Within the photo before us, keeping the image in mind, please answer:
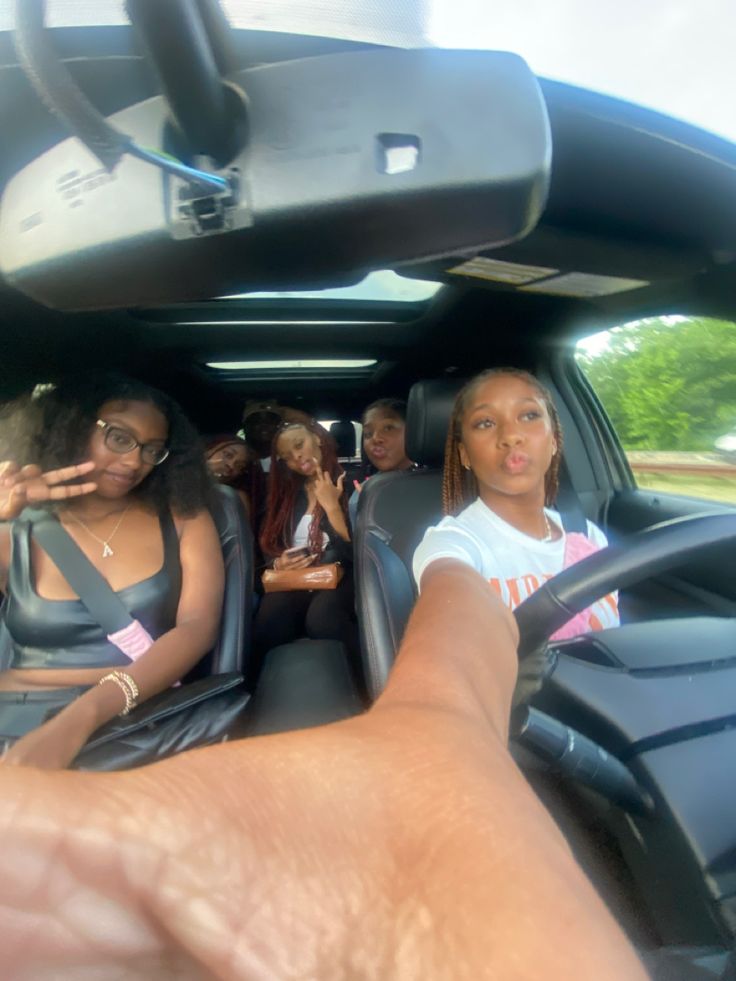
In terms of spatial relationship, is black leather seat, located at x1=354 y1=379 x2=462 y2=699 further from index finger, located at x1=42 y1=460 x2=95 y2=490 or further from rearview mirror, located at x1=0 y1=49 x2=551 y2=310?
rearview mirror, located at x1=0 y1=49 x2=551 y2=310

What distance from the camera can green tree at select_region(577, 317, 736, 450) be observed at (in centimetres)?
143

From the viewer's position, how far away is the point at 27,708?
146 centimetres

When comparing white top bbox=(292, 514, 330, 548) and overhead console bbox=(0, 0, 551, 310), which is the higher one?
overhead console bbox=(0, 0, 551, 310)

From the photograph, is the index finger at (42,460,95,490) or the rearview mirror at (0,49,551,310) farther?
the index finger at (42,460,95,490)

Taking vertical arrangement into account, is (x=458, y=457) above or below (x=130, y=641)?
above

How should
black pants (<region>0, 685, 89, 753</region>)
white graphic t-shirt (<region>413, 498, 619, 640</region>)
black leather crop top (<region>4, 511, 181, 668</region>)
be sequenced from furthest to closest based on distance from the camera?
black leather crop top (<region>4, 511, 181, 668</region>)
white graphic t-shirt (<region>413, 498, 619, 640</region>)
black pants (<region>0, 685, 89, 753</region>)

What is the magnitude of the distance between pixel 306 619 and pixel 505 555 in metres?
1.48

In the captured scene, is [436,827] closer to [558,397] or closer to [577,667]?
[577,667]

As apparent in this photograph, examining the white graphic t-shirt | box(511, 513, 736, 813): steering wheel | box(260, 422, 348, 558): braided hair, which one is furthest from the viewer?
box(260, 422, 348, 558): braided hair

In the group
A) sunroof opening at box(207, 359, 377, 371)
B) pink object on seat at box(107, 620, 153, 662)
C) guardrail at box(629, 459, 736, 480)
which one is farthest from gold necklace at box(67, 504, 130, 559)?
guardrail at box(629, 459, 736, 480)

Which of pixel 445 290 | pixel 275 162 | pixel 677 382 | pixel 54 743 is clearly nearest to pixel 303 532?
pixel 445 290

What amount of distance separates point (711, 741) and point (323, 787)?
2.61ft

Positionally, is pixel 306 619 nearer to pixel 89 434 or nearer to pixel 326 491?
pixel 326 491

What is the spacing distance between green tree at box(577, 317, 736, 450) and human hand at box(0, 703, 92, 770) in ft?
5.43
